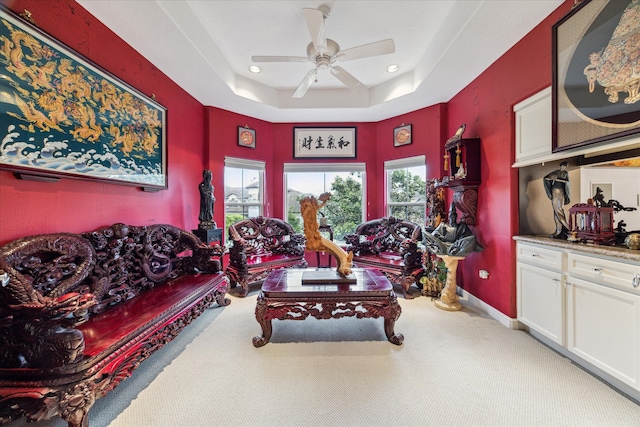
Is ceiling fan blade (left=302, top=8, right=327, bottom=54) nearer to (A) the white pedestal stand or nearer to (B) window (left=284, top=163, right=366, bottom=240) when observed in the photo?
→ (B) window (left=284, top=163, right=366, bottom=240)

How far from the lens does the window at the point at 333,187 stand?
475 cm

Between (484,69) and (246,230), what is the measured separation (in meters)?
4.00

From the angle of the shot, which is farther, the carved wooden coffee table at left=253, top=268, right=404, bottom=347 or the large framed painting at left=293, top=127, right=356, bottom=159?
the large framed painting at left=293, top=127, right=356, bottom=159

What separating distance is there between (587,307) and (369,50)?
2811mm

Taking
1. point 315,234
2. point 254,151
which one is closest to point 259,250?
point 254,151

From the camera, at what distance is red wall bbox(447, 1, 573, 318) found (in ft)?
7.54

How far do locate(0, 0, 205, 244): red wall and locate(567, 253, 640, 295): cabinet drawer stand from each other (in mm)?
3968

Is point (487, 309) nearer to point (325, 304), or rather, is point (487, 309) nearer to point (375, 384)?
point (375, 384)

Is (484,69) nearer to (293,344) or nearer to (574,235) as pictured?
(574,235)

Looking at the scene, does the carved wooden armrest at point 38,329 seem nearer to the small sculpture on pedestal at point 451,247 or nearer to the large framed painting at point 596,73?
the small sculpture on pedestal at point 451,247

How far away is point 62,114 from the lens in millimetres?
1830

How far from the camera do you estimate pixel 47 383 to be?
1260 millimetres

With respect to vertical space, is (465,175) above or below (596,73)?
below

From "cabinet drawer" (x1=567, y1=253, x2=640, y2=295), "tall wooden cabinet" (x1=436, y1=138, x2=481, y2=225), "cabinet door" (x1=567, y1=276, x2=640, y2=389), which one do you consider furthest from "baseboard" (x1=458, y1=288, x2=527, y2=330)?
"tall wooden cabinet" (x1=436, y1=138, x2=481, y2=225)
